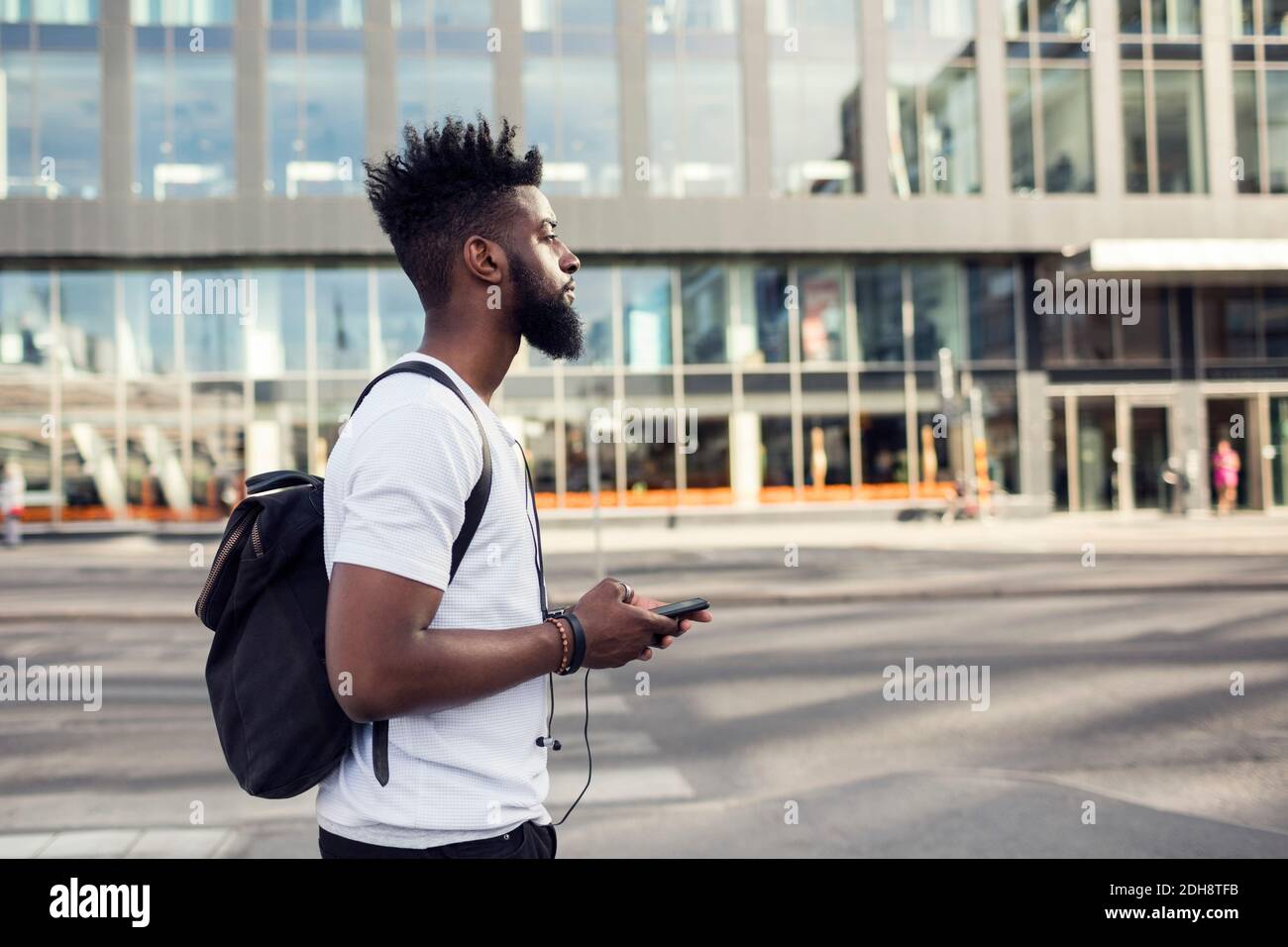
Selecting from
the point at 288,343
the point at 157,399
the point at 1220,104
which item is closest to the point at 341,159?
the point at 288,343

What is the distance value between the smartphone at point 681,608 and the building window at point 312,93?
25.4 meters

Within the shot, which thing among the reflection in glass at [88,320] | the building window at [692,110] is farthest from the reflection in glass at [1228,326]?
the reflection in glass at [88,320]

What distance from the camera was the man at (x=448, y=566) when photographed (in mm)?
1601

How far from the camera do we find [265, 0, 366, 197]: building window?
25422 mm

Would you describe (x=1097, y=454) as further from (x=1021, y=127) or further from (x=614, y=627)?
(x=614, y=627)

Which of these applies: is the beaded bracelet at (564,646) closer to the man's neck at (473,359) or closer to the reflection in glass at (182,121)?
the man's neck at (473,359)

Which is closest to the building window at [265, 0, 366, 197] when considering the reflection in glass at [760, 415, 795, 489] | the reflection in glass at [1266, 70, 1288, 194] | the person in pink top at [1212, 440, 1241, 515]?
the reflection in glass at [760, 415, 795, 489]

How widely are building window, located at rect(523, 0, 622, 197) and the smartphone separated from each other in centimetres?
2476

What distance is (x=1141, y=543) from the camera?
19.7 m

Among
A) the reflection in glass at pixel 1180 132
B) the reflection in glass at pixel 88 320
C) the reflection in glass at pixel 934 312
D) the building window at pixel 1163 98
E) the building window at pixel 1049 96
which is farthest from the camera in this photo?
the reflection in glass at pixel 1180 132

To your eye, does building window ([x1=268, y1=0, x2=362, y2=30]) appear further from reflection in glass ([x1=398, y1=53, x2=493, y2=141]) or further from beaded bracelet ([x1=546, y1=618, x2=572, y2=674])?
beaded bracelet ([x1=546, y1=618, x2=572, y2=674])

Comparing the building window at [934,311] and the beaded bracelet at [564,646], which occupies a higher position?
the building window at [934,311]

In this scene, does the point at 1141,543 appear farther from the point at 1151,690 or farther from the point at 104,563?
the point at 104,563

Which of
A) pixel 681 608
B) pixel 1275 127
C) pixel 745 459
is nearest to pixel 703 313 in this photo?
pixel 745 459
